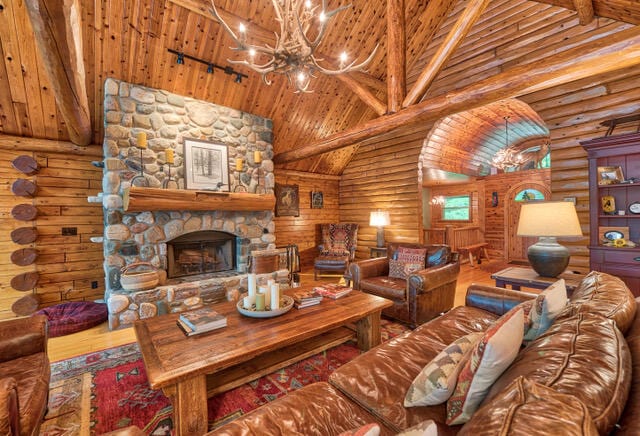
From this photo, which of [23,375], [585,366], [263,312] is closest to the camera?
[585,366]

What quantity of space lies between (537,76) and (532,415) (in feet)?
9.05

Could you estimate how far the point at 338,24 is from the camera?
3936 millimetres

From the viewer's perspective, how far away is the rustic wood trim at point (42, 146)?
136 inches

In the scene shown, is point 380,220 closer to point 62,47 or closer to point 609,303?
point 609,303

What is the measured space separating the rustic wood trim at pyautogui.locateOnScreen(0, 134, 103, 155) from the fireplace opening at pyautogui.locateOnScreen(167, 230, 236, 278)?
1854 millimetres

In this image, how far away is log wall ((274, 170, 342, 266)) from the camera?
19.3ft

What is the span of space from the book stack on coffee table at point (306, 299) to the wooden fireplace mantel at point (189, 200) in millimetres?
1939

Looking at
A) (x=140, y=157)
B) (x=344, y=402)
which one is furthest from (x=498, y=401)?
(x=140, y=157)

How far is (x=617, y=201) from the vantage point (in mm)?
3123

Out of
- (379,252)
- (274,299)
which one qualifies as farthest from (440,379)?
(379,252)

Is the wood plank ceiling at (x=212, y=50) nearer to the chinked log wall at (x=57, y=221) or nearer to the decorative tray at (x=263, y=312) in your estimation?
the chinked log wall at (x=57, y=221)

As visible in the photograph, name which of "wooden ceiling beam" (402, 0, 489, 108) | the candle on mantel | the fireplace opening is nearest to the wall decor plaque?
the fireplace opening

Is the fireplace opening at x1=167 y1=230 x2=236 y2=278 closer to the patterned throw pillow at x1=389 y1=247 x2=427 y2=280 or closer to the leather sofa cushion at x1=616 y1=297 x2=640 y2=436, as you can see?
the patterned throw pillow at x1=389 y1=247 x2=427 y2=280

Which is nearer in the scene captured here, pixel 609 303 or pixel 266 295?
pixel 609 303
